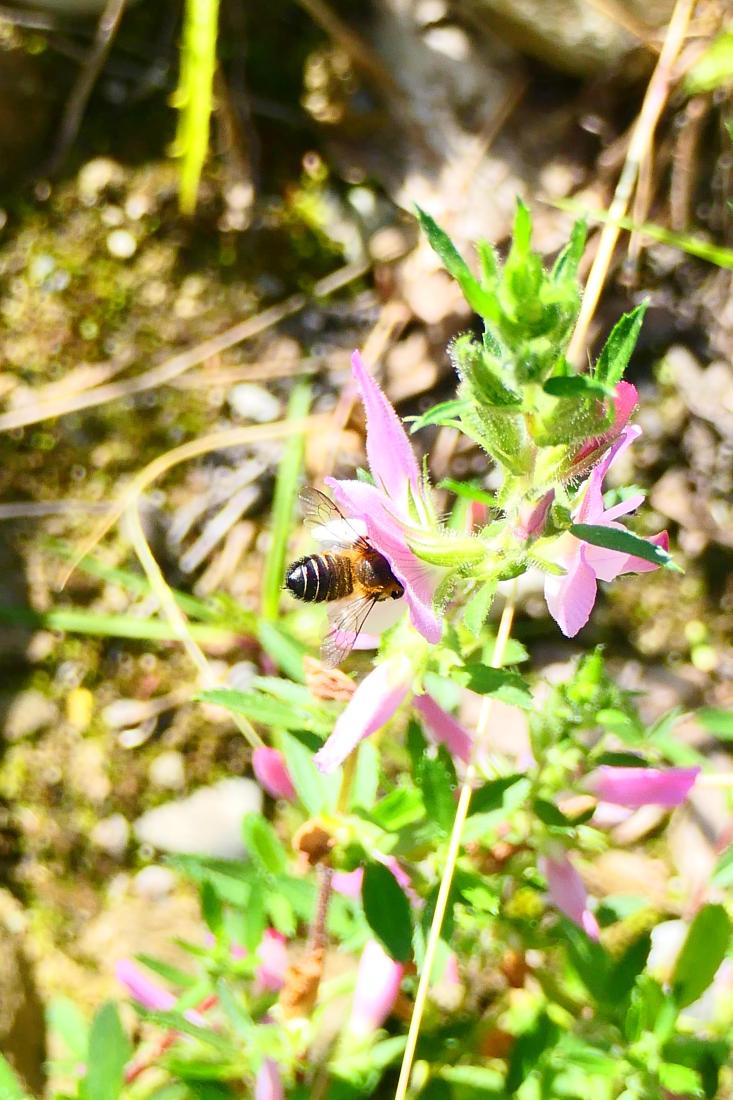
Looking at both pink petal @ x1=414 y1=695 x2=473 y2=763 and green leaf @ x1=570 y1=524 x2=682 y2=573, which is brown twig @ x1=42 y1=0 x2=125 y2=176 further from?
green leaf @ x1=570 y1=524 x2=682 y2=573

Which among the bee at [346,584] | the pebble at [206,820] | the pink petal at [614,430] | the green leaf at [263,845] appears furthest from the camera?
the pebble at [206,820]

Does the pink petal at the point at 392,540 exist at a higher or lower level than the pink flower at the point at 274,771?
higher

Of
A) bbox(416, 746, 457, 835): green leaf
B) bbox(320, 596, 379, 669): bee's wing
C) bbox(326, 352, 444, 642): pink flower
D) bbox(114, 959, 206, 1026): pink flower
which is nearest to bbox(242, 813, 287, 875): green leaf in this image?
bbox(114, 959, 206, 1026): pink flower

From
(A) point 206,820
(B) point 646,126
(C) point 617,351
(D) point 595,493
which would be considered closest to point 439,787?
(D) point 595,493

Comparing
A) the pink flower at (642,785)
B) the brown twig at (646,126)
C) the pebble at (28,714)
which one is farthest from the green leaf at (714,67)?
the pebble at (28,714)

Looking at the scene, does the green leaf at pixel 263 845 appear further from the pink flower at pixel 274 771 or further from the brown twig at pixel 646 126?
the brown twig at pixel 646 126

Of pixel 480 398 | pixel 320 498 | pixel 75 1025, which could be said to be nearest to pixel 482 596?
pixel 480 398

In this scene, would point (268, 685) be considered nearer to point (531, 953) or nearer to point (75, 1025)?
point (75, 1025)
